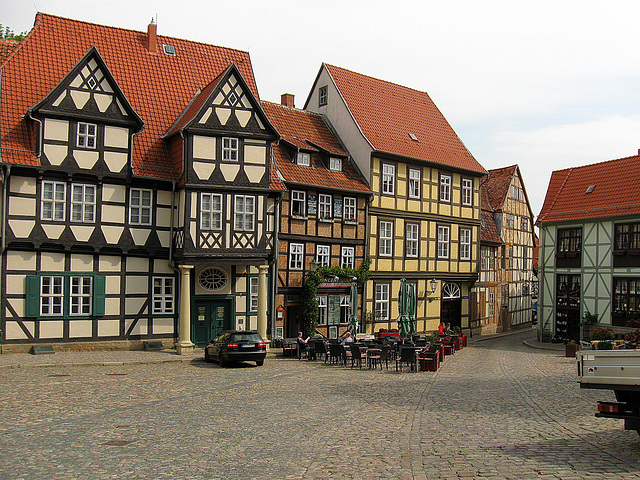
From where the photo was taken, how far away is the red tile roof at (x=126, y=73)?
24.0m

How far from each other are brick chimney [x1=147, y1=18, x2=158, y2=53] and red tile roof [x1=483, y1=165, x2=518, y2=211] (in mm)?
29653

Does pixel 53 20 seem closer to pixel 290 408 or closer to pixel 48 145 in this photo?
pixel 48 145

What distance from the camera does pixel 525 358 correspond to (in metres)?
28.2

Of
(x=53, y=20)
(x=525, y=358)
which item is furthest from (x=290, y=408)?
(x=53, y=20)

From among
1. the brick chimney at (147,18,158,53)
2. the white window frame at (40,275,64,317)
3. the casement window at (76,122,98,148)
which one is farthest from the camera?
the brick chimney at (147,18,158,53)

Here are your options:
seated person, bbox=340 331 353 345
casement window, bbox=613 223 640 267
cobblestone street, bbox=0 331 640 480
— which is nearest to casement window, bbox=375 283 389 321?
seated person, bbox=340 331 353 345

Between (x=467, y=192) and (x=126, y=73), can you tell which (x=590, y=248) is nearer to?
(x=467, y=192)

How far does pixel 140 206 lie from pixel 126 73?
6699 millimetres

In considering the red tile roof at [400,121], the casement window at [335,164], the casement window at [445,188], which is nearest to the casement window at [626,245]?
the red tile roof at [400,121]

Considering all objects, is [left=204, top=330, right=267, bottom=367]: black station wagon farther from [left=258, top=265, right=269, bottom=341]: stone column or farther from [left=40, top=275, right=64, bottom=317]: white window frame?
[left=40, top=275, right=64, bottom=317]: white window frame

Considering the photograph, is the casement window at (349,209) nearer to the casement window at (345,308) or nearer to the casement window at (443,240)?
the casement window at (345,308)

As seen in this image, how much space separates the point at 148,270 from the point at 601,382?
1899 cm

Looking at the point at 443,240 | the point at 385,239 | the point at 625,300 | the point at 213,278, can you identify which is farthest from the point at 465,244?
the point at 213,278

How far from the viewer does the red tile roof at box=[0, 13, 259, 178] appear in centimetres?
2402
